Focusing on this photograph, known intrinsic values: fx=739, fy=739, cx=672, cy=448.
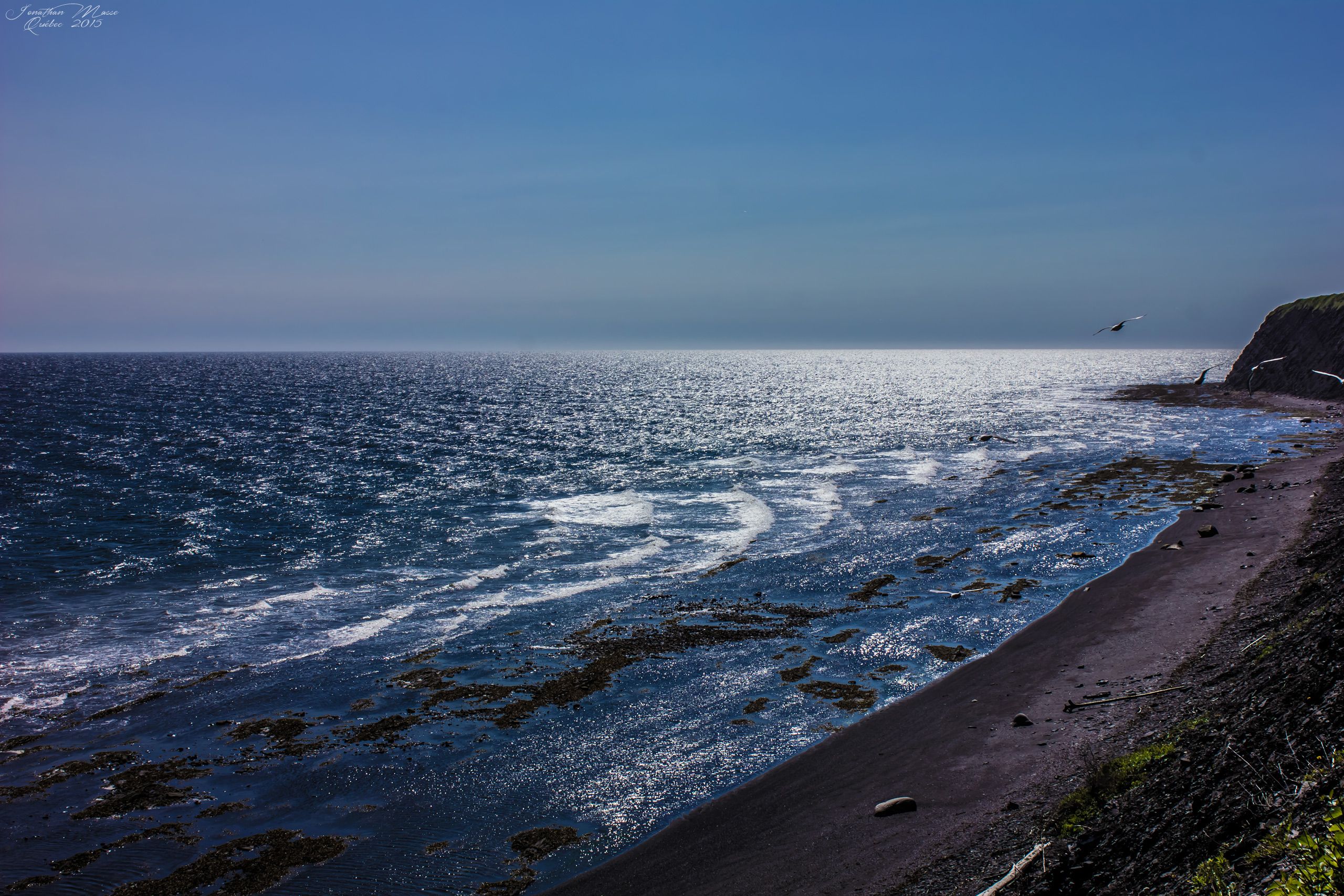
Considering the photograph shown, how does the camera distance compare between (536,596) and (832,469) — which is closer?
(536,596)

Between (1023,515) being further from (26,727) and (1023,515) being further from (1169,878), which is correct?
(26,727)

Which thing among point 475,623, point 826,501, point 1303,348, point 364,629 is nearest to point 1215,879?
point 475,623

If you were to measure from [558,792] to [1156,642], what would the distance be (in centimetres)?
1624

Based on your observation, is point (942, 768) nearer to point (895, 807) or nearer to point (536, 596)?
point (895, 807)

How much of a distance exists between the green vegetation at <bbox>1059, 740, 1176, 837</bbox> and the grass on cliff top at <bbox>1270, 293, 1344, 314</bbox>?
110 meters

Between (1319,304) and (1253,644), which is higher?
(1319,304)

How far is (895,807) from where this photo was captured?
45.7 ft

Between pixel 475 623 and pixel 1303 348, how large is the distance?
115447mm

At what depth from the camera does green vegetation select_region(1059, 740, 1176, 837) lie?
11.1 metres

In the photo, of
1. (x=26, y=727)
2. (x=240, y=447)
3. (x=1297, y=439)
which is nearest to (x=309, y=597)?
(x=26, y=727)

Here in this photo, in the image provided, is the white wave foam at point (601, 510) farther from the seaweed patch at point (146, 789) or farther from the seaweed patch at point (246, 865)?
the seaweed patch at point (246, 865)

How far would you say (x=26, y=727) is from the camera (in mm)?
18547

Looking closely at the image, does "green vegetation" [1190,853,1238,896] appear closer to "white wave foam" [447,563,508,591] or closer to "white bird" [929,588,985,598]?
"white bird" [929,588,985,598]

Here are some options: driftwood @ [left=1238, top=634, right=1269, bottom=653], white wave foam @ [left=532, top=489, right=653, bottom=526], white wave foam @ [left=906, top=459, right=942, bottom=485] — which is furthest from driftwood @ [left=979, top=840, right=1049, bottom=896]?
white wave foam @ [left=906, top=459, right=942, bottom=485]
